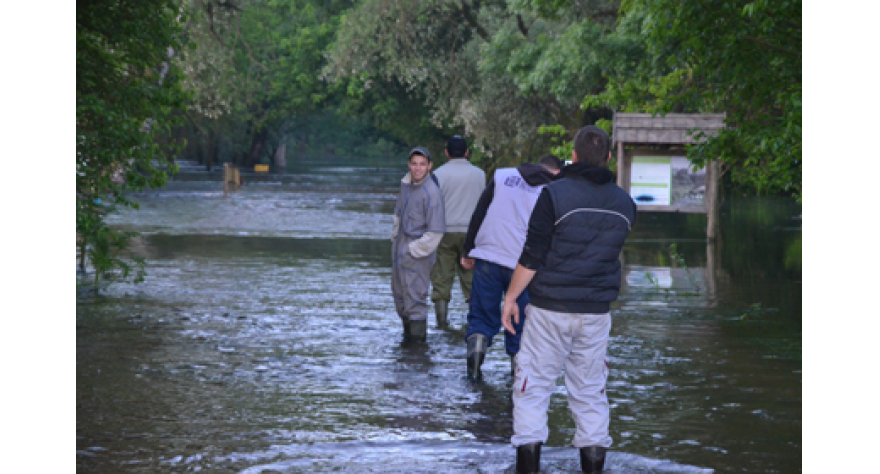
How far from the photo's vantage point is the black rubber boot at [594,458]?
17.9 feet

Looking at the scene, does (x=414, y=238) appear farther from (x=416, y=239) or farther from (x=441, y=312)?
(x=441, y=312)

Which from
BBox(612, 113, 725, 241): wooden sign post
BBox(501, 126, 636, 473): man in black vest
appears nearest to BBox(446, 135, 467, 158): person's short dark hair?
BBox(501, 126, 636, 473): man in black vest

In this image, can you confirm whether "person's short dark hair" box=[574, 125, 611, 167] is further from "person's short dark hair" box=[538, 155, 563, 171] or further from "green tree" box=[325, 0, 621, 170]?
"green tree" box=[325, 0, 621, 170]

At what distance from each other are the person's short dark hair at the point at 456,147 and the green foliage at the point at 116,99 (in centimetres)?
309

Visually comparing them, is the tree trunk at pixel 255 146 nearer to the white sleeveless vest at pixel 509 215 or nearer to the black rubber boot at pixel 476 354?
the black rubber boot at pixel 476 354

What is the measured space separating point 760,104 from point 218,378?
562 centimetres

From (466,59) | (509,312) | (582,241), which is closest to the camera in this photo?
(582,241)

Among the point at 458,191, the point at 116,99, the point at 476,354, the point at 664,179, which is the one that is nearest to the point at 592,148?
the point at 476,354

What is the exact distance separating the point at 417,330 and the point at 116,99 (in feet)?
12.7

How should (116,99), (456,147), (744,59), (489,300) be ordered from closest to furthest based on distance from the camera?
(489,300) < (456,147) < (744,59) < (116,99)

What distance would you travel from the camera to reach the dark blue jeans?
24.7ft

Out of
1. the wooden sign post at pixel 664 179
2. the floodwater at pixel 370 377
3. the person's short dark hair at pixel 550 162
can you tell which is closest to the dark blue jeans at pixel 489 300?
the floodwater at pixel 370 377

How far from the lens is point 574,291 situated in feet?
17.7

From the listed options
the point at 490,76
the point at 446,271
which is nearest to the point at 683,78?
the point at 490,76
